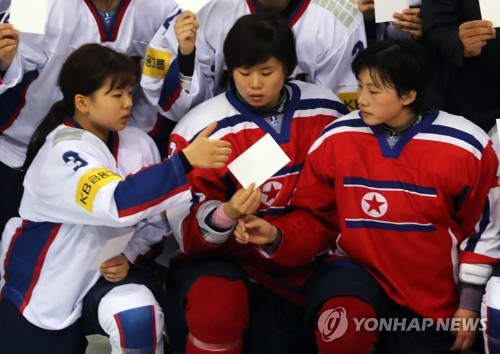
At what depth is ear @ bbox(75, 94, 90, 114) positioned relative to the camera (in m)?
2.03

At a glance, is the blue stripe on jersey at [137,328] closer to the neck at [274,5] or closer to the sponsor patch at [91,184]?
the sponsor patch at [91,184]

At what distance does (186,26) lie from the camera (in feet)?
7.16

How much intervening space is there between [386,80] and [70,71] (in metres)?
0.82

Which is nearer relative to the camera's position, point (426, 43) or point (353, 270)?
point (353, 270)

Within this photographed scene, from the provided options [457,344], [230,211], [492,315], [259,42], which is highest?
[259,42]

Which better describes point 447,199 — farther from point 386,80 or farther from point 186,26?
point 186,26

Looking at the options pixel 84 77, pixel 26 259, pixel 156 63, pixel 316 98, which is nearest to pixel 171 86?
pixel 156 63

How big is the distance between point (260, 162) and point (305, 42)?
26.3 inches

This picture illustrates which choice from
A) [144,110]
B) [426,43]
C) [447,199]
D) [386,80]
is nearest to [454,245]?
[447,199]

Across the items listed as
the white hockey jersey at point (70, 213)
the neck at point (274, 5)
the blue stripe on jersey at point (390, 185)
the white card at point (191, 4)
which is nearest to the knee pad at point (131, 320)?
the white hockey jersey at point (70, 213)

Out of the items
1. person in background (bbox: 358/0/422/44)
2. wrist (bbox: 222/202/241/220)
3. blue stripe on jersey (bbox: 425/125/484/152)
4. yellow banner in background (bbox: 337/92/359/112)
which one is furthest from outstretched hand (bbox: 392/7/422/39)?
wrist (bbox: 222/202/241/220)

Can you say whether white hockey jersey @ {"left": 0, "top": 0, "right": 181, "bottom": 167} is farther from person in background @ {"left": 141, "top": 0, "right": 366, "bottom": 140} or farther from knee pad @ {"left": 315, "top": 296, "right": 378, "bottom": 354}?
knee pad @ {"left": 315, "top": 296, "right": 378, "bottom": 354}

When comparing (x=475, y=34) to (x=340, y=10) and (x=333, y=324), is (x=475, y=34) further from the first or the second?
(x=333, y=324)

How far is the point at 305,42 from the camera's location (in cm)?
240
